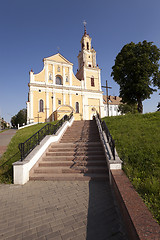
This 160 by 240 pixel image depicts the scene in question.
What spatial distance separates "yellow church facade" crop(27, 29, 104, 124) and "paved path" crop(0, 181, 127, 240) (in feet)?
77.4

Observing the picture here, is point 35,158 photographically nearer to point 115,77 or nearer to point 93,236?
point 93,236

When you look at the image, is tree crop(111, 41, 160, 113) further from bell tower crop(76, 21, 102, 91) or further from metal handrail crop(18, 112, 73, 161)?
metal handrail crop(18, 112, 73, 161)

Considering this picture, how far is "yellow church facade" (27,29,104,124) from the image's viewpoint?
27.0m

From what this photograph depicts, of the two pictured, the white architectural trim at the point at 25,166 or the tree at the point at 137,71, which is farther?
the tree at the point at 137,71

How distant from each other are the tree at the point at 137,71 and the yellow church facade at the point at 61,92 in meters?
12.2

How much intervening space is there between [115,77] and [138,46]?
6.12 meters

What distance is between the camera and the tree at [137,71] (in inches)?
736

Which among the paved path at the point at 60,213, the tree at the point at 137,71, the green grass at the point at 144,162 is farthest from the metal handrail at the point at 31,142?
the tree at the point at 137,71

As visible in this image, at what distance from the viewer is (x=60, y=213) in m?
2.98

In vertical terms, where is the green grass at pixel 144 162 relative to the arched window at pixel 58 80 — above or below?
below

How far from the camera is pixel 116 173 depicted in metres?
4.12

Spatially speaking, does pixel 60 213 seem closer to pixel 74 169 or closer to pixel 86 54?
pixel 74 169

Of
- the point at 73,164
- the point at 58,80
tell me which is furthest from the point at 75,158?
the point at 58,80

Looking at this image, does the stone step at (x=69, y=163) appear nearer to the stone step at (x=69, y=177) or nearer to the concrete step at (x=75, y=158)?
the concrete step at (x=75, y=158)
